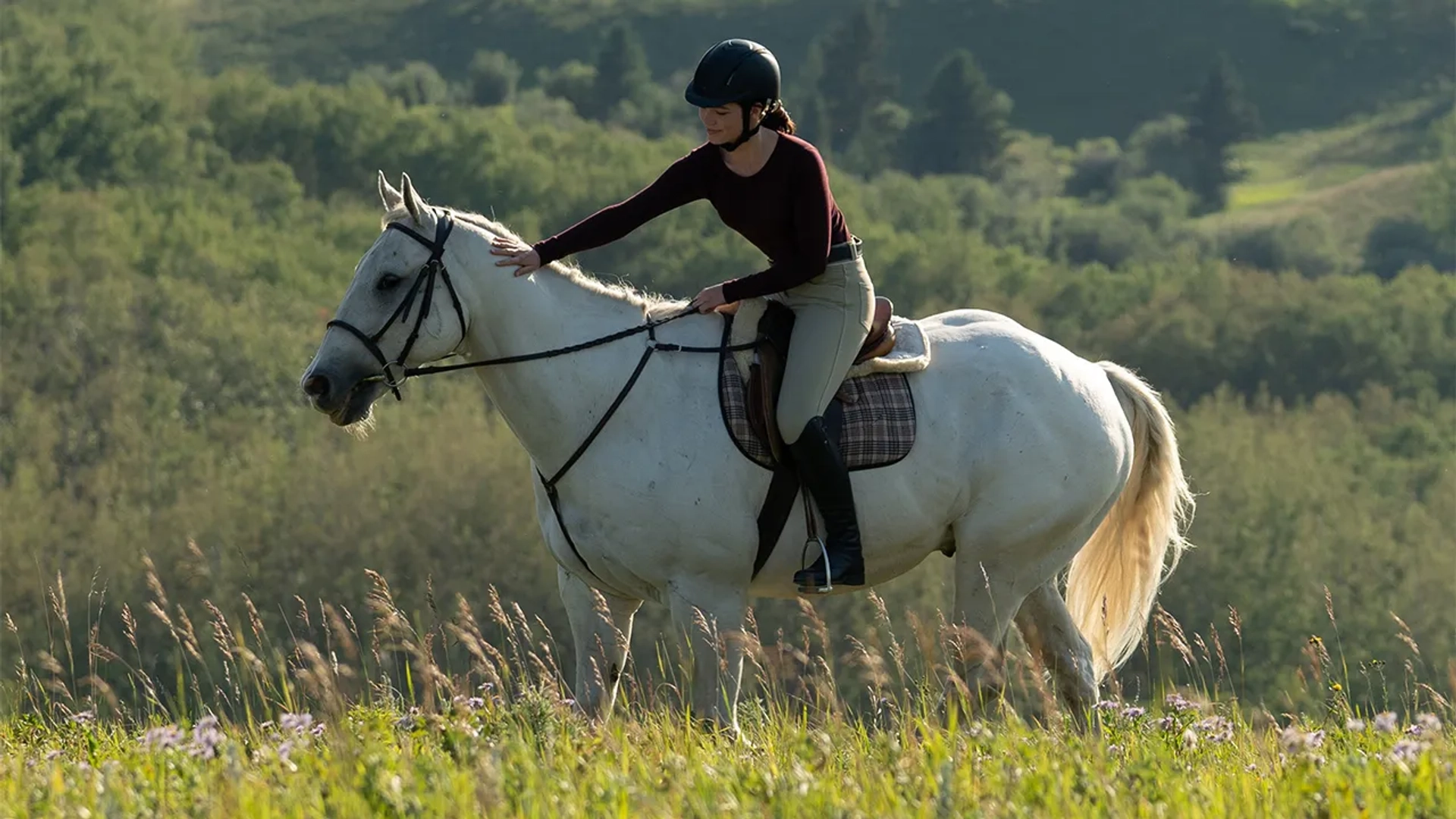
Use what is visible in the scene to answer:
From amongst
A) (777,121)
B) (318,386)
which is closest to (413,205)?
(318,386)

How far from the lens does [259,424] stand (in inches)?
2435

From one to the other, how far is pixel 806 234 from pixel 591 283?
103 centimetres

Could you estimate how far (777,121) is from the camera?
25.2 feet

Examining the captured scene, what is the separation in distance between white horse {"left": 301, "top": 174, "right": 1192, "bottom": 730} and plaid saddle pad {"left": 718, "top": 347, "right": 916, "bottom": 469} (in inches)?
2.1

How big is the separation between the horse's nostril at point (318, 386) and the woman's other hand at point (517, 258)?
85 cm

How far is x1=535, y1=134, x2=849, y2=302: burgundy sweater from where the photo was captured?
754 cm

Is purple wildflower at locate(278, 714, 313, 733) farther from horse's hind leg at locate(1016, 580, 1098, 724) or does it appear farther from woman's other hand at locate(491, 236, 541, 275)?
horse's hind leg at locate(1016, 580, 1098, 724)

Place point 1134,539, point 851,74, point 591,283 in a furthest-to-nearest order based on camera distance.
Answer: point 851,74
point 1134,539
point 591,283

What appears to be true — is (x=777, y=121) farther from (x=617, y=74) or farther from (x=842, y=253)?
(x=617, y=74)

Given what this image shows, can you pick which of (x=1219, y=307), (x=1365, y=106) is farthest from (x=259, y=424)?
(x=1365, y=106)

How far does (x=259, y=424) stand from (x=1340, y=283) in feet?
154

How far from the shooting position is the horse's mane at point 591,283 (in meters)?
7.82

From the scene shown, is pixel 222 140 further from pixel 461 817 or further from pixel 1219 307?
pixel 461 817

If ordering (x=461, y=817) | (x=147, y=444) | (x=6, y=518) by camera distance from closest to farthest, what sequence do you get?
(x=461, y=817), (x=6, y=518), (x=147, y=444)
